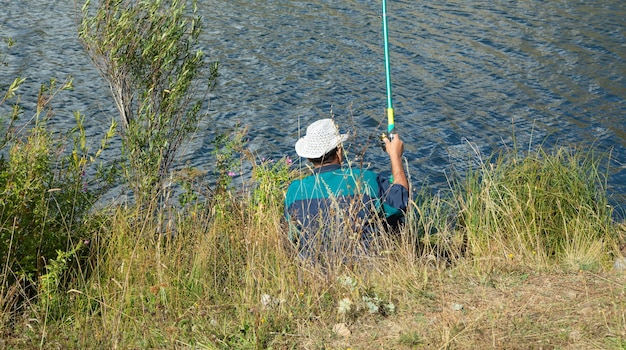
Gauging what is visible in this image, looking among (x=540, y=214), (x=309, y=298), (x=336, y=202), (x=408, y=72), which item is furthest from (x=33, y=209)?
(x=408, y=72)

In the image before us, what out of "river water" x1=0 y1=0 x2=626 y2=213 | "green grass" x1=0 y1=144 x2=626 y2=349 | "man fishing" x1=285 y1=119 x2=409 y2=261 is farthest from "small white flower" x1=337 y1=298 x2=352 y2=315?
"river water" x1=0 y1=0 x2=626 y2=213

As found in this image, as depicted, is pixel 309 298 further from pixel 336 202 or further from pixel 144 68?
pixel 144 68

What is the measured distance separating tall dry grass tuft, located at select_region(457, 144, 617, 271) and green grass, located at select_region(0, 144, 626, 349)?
0.07 m

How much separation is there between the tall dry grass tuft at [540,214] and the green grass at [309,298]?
2.6 inches

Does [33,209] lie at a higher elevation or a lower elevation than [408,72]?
higher

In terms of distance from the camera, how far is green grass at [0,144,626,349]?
4.27 meters

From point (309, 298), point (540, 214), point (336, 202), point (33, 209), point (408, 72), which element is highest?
point (336, 202)

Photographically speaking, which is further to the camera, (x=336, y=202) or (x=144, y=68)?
(x=144, y=68)

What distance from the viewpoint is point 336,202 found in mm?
5188

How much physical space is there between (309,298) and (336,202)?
2.57ft

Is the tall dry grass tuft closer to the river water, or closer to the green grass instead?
the green grass

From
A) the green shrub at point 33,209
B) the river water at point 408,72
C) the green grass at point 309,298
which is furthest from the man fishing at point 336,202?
the river water at point 408,72

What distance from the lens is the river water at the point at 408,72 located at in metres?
11.3

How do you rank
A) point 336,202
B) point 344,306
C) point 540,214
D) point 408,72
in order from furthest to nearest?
point 408,72, point 540,214, point 336,202, point 344,306
